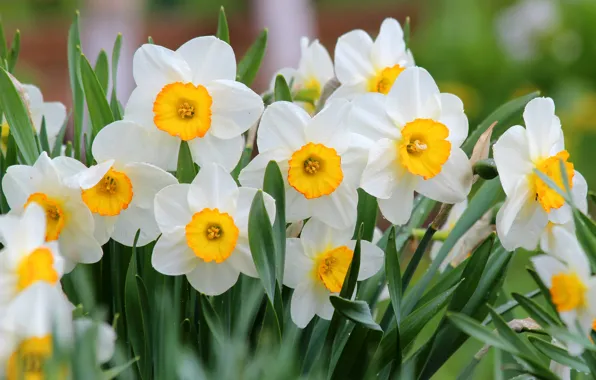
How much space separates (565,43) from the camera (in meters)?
3.40

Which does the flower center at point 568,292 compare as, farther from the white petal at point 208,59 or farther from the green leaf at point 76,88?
the green leaf at point 76,88

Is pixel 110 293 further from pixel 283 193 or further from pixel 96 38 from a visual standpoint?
pixel 96 38

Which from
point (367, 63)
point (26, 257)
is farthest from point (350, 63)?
point (26, 257)

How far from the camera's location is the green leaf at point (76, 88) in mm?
609

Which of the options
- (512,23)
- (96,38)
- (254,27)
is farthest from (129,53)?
(512,23)

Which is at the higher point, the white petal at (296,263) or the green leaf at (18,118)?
the green leaf at (18,118)

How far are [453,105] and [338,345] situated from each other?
0.17m

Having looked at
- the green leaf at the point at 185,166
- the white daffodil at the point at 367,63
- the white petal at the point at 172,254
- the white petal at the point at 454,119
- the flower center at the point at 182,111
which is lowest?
the white petal at the point at 172,254

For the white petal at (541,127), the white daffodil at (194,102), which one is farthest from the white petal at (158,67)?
the white petal at (541,127)

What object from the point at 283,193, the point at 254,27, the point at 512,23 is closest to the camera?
the point at 283,193

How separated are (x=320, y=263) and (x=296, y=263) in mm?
16

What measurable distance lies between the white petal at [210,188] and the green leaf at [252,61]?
0.62ft

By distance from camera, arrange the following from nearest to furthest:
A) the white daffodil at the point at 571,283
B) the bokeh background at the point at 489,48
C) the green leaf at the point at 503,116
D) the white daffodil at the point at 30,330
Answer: the white daffodil at the point at 30,330
the white daffodil at the point at 571,283
the green leaf at the point at 503,116
the bokeh background at the point at 489,48

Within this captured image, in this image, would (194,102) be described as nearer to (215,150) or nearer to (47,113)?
(215,150)
